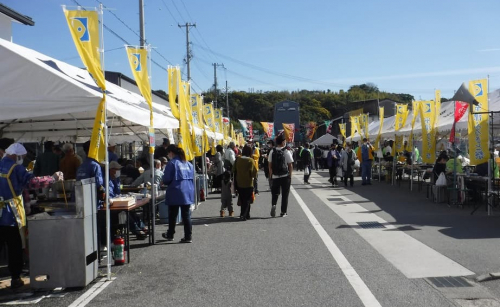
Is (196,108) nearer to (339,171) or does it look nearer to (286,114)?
(339,171)

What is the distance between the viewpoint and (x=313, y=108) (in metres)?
105

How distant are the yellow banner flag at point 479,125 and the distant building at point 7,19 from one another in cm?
1654

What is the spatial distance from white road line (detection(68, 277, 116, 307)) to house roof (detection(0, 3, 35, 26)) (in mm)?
15311

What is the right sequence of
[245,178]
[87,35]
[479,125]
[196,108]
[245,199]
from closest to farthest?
[87,35], [245,178], [245,199], [479,125], [196,108]

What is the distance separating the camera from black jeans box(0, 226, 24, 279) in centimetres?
687

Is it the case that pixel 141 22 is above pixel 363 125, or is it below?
above

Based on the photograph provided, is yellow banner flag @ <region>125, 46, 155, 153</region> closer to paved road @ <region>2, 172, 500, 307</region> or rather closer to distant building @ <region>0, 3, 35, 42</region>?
paved road @ <region>2, 172, 500, 307</region>

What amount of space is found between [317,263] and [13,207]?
4431mm

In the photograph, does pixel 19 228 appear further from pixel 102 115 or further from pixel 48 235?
pixel 102 115

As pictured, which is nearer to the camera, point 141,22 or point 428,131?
point 428,131

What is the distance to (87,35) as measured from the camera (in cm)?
709

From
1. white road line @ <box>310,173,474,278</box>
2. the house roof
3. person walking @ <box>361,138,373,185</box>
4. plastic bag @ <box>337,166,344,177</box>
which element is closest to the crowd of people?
white road line @ <box>310,173,474,278</box>

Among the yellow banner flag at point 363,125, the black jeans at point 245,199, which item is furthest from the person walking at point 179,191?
the yellow banner flag at point 363,125

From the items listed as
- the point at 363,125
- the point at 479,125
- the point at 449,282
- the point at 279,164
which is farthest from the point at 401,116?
the point at 449,282
